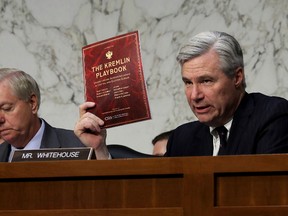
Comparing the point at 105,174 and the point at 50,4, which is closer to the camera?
the point at 105,174

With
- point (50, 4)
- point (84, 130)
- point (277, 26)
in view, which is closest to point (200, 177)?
point (84, 130)

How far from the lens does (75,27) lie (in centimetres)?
563

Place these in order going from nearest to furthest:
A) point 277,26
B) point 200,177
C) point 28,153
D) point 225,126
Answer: point 200,177 < point 28,153 < point 225,126 < point 277,26

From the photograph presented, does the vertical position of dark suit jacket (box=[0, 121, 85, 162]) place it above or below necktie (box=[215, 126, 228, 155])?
above

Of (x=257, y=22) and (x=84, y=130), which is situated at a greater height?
(x=257, y=22)

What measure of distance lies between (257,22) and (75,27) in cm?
83

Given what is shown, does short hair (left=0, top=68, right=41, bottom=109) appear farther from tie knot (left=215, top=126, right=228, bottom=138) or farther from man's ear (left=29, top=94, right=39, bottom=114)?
tie knot (left=215, top=126, right=228, bottom=138)

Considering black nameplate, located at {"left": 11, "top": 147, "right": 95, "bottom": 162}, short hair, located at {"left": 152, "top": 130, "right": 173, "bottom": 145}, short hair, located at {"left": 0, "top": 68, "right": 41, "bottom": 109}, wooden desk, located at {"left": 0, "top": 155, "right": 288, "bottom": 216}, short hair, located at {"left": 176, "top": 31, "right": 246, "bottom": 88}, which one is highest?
short hair, located at {"left": 152, "top": 130, "right": 173, "bottom": 145}

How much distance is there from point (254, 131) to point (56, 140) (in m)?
0.91

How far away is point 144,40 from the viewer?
18.2 feet

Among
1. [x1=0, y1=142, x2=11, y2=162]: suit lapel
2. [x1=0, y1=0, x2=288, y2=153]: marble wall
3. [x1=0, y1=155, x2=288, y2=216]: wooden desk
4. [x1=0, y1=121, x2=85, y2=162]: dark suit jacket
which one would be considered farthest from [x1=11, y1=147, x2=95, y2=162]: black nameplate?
[x1=0, y1=0, x2=288, y2=153]: marble wall

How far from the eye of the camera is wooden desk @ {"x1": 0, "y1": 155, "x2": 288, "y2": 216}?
3.36 meters

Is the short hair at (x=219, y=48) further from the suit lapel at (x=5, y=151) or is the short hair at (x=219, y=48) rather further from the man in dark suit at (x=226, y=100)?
the suit lapel at (x=5, y=151)

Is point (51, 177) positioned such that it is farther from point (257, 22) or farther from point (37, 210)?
point (257, 22)
